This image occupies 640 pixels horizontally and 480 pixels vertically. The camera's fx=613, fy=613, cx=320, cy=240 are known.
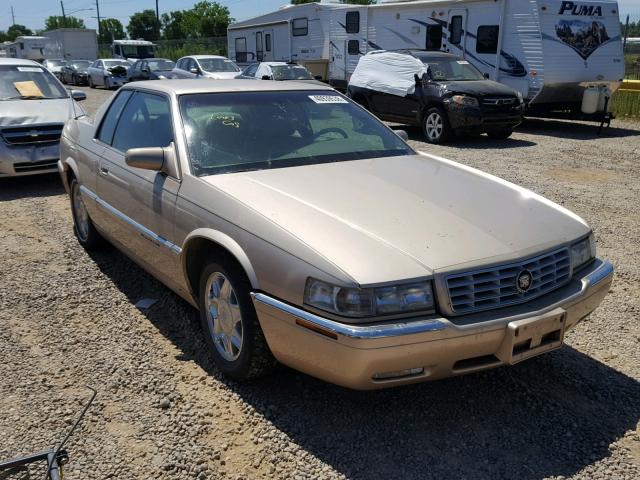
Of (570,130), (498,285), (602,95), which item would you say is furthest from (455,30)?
(498,285)

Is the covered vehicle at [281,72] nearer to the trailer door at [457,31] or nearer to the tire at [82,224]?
the trailer door at [457,31]

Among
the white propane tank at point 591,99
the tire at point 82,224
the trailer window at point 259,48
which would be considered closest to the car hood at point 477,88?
the white propane tank at point 591,99

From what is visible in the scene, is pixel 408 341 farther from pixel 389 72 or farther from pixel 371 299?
pixel 389 72

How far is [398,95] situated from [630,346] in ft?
33.0

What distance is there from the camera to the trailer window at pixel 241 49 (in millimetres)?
24964

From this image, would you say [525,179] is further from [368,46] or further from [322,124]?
[368,46]

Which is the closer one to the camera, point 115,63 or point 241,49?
point 241,49

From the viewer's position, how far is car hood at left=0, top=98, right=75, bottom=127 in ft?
25.8

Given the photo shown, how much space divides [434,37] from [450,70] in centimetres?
325

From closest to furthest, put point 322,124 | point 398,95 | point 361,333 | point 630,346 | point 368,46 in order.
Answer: point 361,333
point 630,346
point 322,124
point 398,95
point 368,46

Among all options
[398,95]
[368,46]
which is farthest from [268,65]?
[398,95]

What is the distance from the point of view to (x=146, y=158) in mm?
3574

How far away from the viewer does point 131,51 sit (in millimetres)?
34156

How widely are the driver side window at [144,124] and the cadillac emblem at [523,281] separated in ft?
7.37
